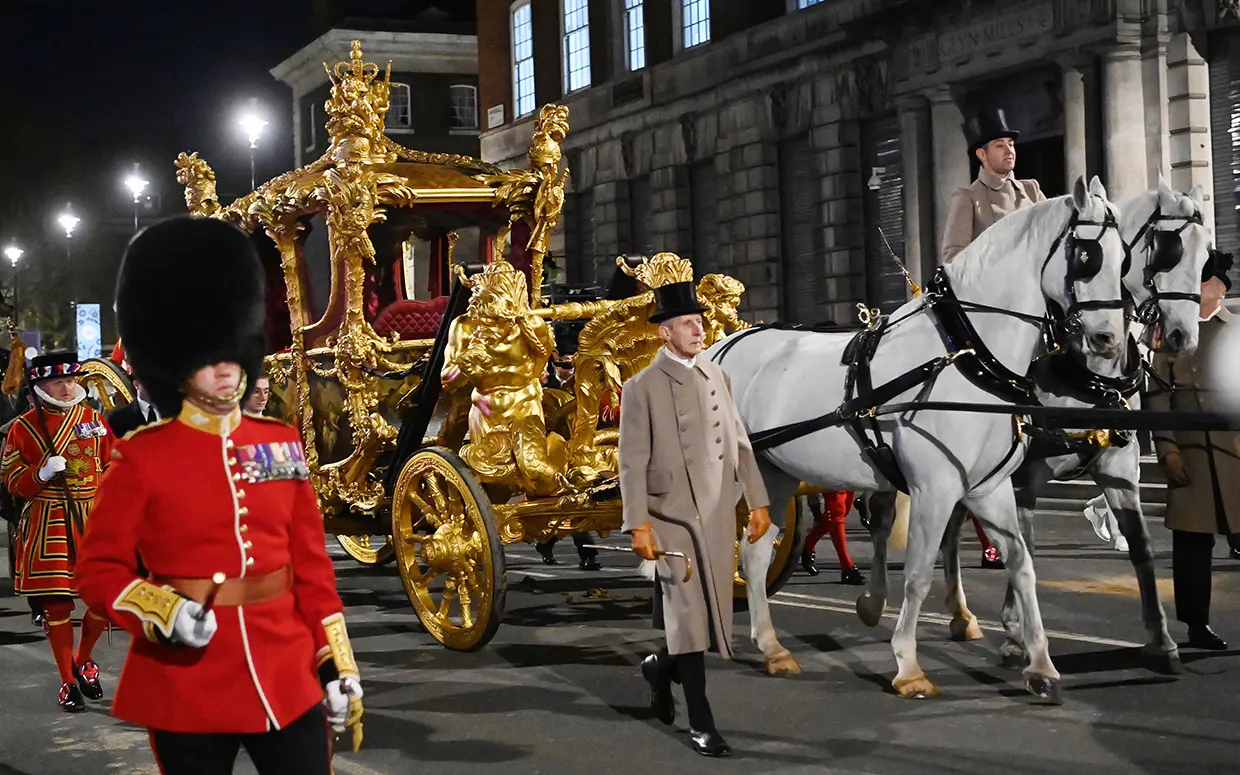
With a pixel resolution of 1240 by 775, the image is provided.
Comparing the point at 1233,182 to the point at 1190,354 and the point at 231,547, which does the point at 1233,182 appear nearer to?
the point at 1190,354

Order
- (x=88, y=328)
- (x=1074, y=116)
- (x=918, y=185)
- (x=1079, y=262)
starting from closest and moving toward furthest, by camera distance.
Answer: (x=1079, y=262) → (x=1074, y=116) → (x=918, y=185) → (x=88, y=328)

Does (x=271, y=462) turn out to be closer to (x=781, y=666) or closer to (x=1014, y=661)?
(x=781, y=666)

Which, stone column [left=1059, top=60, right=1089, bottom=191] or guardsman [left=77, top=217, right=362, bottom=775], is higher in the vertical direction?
stone column [left=1059, top=60, right=1089, bottom=191]

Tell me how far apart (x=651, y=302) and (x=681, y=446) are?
2685mm

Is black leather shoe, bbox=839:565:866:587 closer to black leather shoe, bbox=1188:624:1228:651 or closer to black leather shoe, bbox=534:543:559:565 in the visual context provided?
black leather shoe, bbox=534:543:559:565

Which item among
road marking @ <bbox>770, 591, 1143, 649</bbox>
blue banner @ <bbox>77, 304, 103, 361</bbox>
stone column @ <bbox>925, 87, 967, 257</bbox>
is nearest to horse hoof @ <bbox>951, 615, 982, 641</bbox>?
road marking @ <bbox>770, 591, 1143, 649</bbox>

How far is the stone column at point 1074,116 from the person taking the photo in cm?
1975

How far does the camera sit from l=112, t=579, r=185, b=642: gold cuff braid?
383 cm

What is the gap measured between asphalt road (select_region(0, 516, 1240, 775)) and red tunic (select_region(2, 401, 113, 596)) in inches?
26.1

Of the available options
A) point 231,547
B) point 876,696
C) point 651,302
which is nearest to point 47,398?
point 651,302

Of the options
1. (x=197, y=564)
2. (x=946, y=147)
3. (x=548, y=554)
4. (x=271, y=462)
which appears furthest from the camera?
(x=946, y=147)

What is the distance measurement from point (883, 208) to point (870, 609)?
647 inches

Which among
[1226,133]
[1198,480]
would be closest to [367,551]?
[1198,480]

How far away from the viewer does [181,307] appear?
407cm
